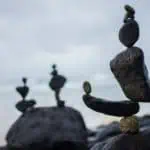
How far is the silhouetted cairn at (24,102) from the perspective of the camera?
15961 millimetres

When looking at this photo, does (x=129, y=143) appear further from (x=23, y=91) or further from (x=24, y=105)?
(x=23, y=91)

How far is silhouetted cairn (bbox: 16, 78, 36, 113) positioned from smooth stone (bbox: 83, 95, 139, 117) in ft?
35.5

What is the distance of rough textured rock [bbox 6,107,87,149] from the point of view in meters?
14.7

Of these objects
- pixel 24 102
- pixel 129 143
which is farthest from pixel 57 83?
pixel 129 143

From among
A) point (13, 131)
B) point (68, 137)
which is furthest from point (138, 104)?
point (13, 131)

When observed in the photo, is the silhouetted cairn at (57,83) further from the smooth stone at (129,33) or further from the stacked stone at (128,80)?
the smooth stone at (129,33)

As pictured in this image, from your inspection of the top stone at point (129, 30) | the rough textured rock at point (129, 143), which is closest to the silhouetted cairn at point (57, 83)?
the rough textured rock at point (129, 143)

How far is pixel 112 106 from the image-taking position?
199 inches

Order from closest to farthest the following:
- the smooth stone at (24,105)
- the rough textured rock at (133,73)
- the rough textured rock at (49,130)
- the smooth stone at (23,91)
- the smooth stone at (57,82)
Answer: the rough textured rock at (133,73) < the rough textured rock at (49,130) < the smooth stone at (57,82) < the smooth stone at (24,105) < the smooth stone at (23,91)

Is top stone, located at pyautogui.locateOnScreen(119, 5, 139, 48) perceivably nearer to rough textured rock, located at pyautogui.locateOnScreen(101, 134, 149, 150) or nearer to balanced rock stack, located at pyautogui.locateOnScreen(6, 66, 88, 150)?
rough textured rock, located at pyautogui.locateOnScreen(101, 134, 149, 150)

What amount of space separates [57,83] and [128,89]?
10.3 meters

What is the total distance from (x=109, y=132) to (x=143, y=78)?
485cm

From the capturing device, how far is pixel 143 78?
15.9 feet

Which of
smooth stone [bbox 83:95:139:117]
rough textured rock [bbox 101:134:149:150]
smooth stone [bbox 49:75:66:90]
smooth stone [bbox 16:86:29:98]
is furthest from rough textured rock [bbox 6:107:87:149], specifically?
smooth stone [bbox 83:95:139:117]
